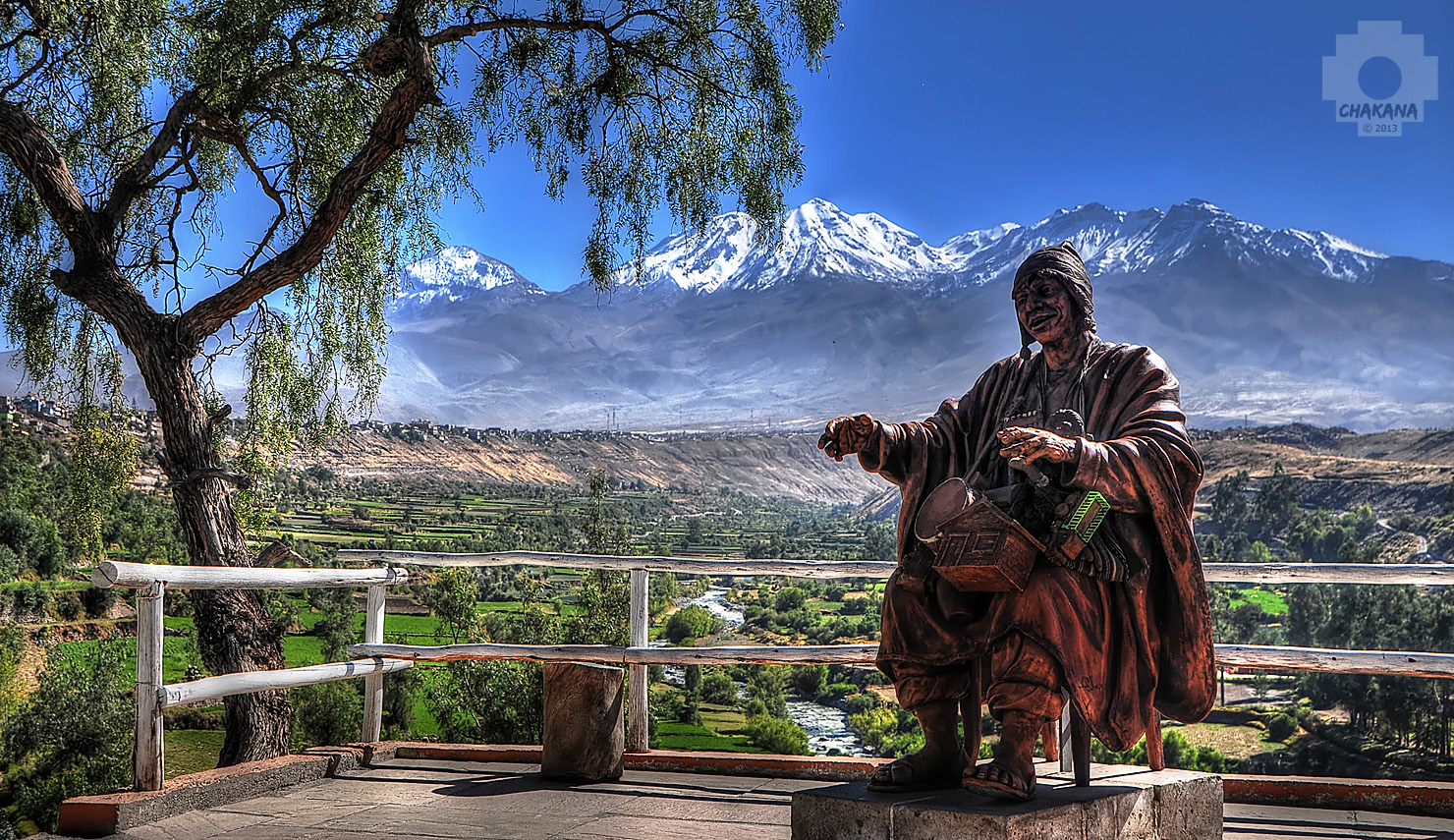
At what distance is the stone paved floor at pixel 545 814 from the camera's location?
4035mm

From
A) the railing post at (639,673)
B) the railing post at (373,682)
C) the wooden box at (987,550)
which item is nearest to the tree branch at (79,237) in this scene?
the railing post at (373,682)

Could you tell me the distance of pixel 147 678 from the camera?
158 inches

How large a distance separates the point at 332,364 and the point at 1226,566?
599cm

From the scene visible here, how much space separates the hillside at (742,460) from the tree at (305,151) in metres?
37.3

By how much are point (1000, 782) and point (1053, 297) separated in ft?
4.63

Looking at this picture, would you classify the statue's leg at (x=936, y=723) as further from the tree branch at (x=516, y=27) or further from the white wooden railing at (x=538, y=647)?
the tree branch at (x=516, y=27)

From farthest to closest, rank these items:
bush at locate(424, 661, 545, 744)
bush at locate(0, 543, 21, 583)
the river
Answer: the river, bush at locate(0, 543, 21, 583), bush at locate(424, 661, 545, 744)

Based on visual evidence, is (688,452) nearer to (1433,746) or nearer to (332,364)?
(1433,746)

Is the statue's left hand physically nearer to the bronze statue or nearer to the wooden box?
the bronze statue

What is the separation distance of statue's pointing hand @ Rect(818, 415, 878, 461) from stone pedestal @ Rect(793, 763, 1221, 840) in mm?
986

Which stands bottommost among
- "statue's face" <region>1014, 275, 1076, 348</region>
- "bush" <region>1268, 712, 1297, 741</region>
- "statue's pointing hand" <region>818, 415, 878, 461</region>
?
"bush" <region>1268, 712, 1297, 741</region>

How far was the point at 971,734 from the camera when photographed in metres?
3.24

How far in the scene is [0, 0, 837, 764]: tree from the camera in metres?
6.65

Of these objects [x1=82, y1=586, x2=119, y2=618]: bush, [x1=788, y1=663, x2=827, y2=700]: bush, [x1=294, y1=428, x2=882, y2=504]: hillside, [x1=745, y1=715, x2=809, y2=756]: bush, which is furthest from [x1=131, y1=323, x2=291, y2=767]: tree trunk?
[x1=294, y1=428, x2=882, y2=504]: hillside
